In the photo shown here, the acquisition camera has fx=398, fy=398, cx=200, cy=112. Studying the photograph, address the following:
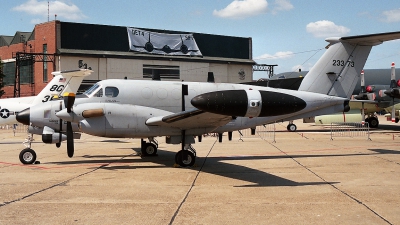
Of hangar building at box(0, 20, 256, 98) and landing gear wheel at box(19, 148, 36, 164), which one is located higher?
hangar building at box(0, 20, 256, 98)

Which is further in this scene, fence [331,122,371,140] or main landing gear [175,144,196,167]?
fence [331,122,371,140]

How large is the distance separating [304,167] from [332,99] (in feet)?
13.0

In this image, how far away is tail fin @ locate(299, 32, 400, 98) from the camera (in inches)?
684

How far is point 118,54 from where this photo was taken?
5841 centimetres

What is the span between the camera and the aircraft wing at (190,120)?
12859 millimetres

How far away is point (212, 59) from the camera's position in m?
65.8

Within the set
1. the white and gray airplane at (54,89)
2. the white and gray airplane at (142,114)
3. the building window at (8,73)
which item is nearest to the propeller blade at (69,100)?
the white and gray airplane at (142,114)

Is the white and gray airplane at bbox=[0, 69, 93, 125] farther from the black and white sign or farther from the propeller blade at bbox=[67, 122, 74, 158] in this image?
the black and white sign

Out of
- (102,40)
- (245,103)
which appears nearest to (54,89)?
(245,103)

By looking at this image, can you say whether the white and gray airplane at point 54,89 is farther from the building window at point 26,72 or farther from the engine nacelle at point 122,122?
the building window at point 26,72

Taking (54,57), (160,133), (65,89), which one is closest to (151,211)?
(160,133)

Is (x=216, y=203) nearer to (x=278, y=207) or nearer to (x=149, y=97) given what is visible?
(x=278, y=207)

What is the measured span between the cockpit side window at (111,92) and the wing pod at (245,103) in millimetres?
5068

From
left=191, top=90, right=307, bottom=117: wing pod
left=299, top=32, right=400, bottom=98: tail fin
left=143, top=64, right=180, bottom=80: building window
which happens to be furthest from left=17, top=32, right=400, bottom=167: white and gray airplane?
left=143, top=64, right=180, bottom=80: building window
